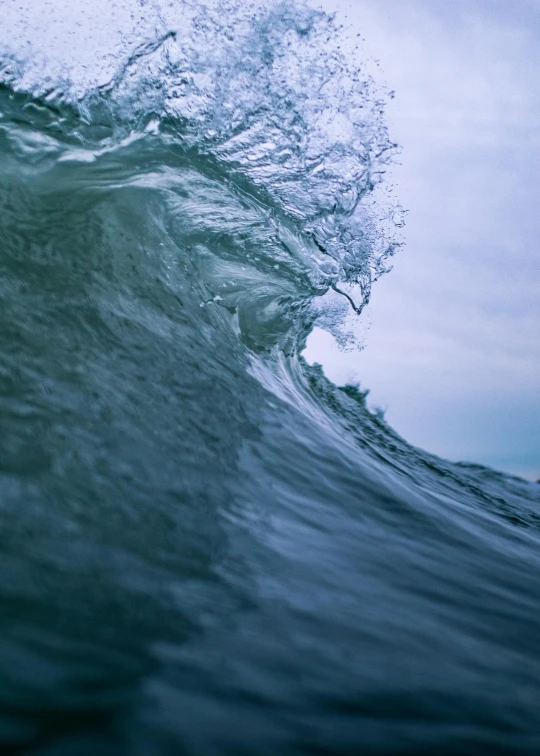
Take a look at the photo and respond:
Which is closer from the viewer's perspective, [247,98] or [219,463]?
[219,463]

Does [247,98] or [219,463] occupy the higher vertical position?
[247,98]

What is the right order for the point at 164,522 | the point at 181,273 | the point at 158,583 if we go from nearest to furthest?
1. the point at 158,583
2. the point at 164,522
3. the point at 181,273

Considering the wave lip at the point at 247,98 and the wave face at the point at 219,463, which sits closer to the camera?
the wave face at the point at 219,463

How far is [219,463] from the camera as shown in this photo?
6.43 feet

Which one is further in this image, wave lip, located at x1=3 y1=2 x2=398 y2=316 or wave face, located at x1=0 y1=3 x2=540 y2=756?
wave lip, located at x1=3 y1=2 x2=398 y2=316

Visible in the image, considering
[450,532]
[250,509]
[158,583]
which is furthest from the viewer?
[450,532]

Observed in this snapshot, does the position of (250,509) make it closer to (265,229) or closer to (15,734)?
(15,734)

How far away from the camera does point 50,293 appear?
2438 mm

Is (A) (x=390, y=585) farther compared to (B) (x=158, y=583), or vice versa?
(A) (x=390, y=585)

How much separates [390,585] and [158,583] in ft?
1.85

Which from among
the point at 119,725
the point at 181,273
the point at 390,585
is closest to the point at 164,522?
the point at 390,585

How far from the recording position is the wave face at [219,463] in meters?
0.97

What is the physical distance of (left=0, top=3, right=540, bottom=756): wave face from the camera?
3.18 ft

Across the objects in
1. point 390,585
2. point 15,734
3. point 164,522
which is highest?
point 390,585
